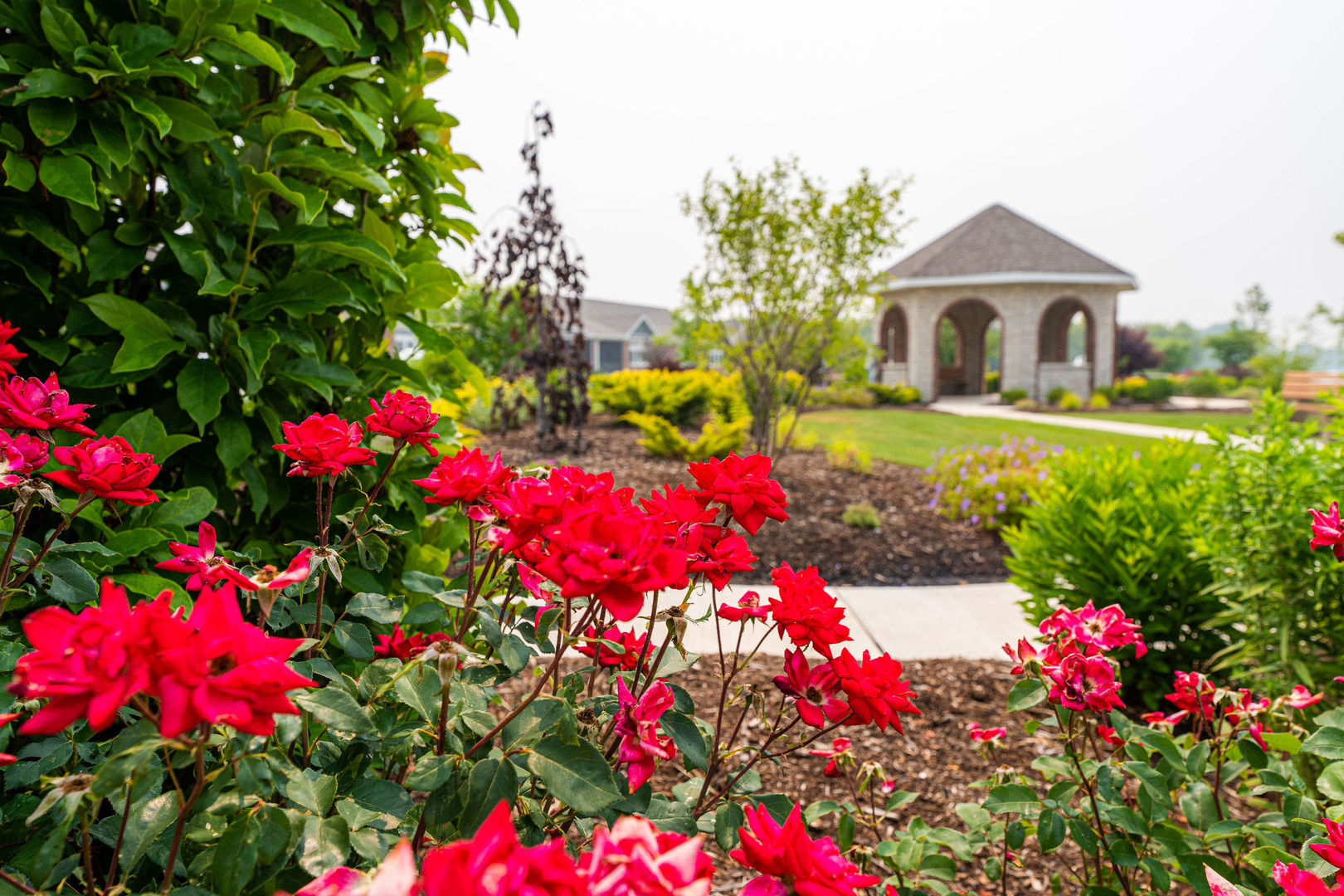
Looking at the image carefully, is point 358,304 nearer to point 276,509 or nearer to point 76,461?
point 276,509

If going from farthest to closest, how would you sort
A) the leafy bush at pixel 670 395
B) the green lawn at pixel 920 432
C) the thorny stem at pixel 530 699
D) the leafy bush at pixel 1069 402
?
the leafy bush at pixel 1069 402, the green lawn at pixel 920 432, the leafy bush at pixel 670 395, the thorny stem at pixel 530 699

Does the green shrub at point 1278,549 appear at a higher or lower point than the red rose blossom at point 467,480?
lower

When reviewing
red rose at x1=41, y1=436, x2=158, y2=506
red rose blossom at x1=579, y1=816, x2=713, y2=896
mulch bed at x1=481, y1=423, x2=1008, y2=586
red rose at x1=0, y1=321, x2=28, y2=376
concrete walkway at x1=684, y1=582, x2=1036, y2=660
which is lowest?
concrete walkway at x1=684, y1=582, x2=1036, y2=660

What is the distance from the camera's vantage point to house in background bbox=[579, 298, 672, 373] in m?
37.4

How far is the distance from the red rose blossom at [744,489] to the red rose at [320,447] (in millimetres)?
474

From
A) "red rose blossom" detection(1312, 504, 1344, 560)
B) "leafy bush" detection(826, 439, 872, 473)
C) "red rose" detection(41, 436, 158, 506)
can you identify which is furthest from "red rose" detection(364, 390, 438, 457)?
"leafy bush" detection(826, 439, 872, 473)

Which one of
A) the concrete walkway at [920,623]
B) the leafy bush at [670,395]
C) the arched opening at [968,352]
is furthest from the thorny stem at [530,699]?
the arched opening at [968,352]

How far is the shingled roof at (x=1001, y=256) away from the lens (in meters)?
19.0

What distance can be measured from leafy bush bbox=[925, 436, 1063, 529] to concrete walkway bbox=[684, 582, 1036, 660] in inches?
50.1

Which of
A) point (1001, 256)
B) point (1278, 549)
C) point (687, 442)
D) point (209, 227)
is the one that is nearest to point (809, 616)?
point (209, 227)

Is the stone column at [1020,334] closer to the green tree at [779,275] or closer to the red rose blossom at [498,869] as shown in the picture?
the green tree at [779,275]

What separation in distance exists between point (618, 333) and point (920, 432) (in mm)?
27890

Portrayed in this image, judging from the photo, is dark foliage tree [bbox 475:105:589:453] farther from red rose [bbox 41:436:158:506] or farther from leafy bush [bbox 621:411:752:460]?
red rose [bbox 41:436:158:506]

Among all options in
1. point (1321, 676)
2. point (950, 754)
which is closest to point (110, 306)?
point (950, 754)
